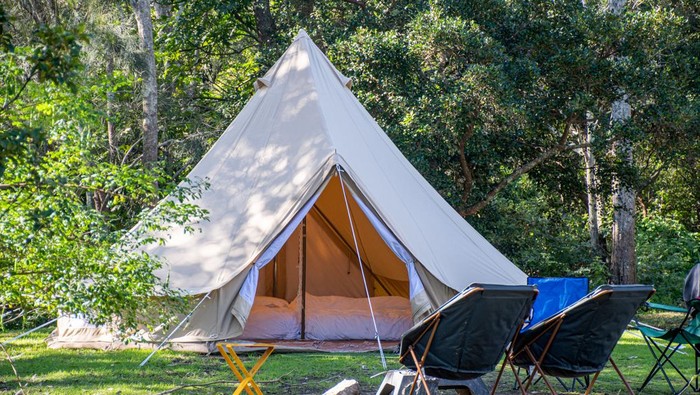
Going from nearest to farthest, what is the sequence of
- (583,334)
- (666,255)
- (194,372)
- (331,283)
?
(583,334) → (194,372) → (331,283) → (666,255)

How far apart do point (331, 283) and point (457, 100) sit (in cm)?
221

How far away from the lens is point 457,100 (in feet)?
28.7

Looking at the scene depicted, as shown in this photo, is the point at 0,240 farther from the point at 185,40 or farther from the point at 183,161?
the point at 183,161

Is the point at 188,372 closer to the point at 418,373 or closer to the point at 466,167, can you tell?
the point at 418,373

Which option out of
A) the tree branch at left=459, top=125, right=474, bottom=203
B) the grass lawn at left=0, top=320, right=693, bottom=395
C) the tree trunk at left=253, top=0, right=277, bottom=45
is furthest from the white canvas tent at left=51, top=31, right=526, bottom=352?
the tree trunk at left=253, top=0, right=277, bottom=45

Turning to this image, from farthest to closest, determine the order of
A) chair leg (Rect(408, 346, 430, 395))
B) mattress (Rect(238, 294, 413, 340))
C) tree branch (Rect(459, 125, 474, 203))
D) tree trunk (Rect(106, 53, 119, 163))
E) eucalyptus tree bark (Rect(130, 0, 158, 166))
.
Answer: tree trunk (Rect(106, 53, 119, 163)), eucalyptus tree bark (Rect(130, 0, 158, 166)), tree branch (Rect(459, 125, 474, 203)), mattress (Rect(238, 294, 413, 340)), chair leg (Rect(408, 346, 430, 395))

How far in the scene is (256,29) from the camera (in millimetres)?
12312

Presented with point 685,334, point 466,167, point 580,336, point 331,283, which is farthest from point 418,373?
A: point 466,167

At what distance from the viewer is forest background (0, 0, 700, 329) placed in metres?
5.09

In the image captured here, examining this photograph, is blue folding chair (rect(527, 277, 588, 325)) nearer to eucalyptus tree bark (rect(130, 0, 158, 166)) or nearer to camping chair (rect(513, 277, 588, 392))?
camping chair (rect(513, 277, 588, 392))

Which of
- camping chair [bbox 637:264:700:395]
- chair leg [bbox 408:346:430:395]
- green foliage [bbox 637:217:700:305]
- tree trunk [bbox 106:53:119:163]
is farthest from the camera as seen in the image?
green foliage [bbox 637:217:700:305]

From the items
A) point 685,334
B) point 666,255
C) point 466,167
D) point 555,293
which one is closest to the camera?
point 685,334

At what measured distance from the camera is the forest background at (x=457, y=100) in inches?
200

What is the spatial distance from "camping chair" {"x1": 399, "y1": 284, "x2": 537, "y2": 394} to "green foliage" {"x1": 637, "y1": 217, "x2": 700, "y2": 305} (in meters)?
9.03
